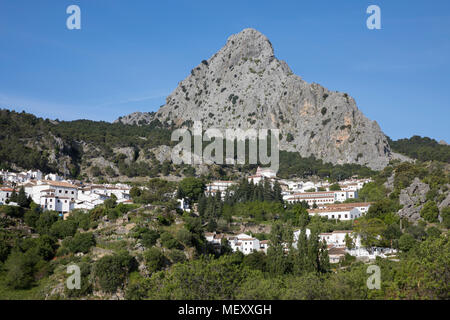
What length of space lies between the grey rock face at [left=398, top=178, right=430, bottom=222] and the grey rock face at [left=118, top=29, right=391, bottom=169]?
166ft

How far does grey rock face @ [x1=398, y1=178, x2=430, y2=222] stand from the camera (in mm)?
66062

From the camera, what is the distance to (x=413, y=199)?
71.0 meters

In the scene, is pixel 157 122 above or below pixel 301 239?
above

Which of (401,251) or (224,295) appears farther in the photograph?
(401,251)

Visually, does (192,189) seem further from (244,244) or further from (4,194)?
(4,194)

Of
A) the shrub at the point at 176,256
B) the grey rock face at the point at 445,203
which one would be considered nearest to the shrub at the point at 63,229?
the shrub at the point at 176,256

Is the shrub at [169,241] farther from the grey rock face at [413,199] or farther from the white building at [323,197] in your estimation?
the white building at [323,197]

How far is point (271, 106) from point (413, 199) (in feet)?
307

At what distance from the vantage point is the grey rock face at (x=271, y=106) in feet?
450

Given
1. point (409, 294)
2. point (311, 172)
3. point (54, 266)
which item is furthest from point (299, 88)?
point (409, 294)

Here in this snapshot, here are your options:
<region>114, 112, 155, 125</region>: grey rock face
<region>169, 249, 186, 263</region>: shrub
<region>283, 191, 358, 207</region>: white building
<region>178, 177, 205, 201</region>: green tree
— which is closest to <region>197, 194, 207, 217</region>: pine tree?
<region>178, 177, 205, 201</region>: green tree
